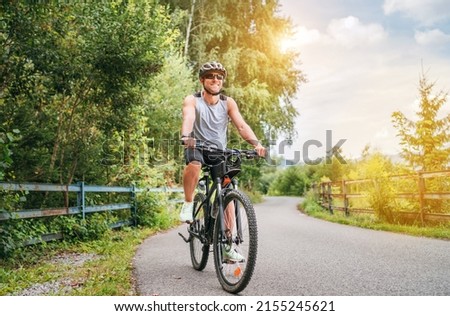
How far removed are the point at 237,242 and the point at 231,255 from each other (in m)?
0.11

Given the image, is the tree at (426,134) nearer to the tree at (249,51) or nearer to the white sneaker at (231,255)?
the white sneaker at (231,255)

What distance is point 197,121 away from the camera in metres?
3.79

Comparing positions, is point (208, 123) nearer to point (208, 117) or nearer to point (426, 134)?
point (208, 117)

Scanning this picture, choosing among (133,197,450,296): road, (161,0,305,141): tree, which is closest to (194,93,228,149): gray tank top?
(133,197,450,296): road

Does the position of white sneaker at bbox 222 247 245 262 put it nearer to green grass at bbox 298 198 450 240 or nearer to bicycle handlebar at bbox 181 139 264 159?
bicycle handlebar at bbox 181 139 264 159

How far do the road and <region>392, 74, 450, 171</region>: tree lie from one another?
7.50 feet

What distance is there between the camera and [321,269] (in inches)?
158

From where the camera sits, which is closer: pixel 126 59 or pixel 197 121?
pixel 197 121

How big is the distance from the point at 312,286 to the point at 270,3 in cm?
1512

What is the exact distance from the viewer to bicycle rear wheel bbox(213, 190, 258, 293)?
10.0 ft

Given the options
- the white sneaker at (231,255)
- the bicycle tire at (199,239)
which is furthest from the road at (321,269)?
the white sneaker at (231,255)
